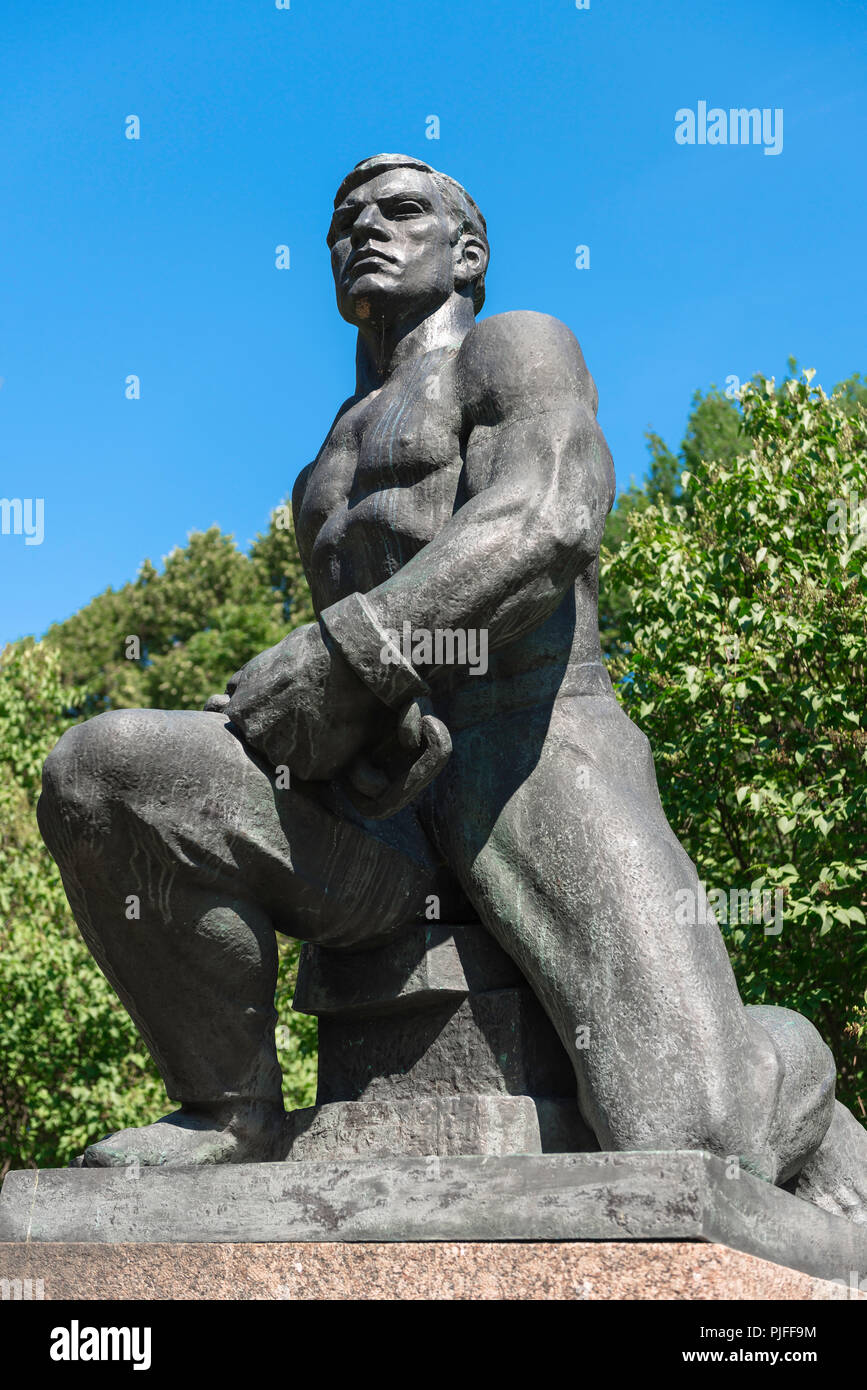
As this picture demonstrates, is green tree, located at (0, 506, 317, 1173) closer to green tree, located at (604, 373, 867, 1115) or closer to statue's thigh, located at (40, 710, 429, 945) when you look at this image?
green tree, located at (604, 373, 867, 1115)

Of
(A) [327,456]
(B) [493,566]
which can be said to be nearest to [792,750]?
(A) [327,456]

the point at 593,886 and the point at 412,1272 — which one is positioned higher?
the point at 593,886

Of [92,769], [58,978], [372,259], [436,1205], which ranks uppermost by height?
[372,259]

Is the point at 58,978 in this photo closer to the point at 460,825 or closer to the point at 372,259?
the point at 372,259

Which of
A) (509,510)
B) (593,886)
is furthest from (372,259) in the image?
(593,886)

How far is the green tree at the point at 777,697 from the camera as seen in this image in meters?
10.4

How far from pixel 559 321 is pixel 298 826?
161cm

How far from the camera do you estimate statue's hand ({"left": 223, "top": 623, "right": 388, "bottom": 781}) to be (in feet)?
12.2

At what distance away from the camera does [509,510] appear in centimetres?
387

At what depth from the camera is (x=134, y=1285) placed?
356cm

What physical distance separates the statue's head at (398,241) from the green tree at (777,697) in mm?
5471

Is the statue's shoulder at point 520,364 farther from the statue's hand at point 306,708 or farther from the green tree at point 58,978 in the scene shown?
the green tree at point 58,978

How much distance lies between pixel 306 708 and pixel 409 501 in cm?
89
